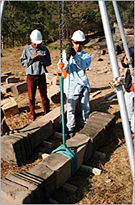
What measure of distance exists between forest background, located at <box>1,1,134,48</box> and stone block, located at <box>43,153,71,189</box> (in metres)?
16.4

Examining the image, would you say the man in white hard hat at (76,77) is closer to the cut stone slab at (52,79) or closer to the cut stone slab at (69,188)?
the cut stone slab at (69,188)

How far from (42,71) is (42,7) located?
20.7m

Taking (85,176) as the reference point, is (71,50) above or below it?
above

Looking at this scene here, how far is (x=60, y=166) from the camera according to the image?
10.0 ft

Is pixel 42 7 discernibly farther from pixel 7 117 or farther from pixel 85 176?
pixel 85 176

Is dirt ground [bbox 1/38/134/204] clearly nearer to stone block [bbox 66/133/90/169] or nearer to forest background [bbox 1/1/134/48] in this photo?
stone block [bbox 66/133/90/169]

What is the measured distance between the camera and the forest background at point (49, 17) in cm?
1916

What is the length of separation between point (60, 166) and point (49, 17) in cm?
1984

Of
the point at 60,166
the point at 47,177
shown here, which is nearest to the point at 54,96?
the point at 60,166

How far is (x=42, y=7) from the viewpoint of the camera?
2327 cm

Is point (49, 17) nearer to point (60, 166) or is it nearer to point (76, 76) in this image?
point (76, 76)

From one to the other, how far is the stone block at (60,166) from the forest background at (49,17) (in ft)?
53.7

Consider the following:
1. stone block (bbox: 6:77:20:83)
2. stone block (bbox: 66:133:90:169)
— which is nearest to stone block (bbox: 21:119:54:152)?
stone block (bbox: 66:133:90:169)

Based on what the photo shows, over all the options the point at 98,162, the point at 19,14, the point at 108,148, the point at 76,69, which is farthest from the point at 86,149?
the point at 19,14
